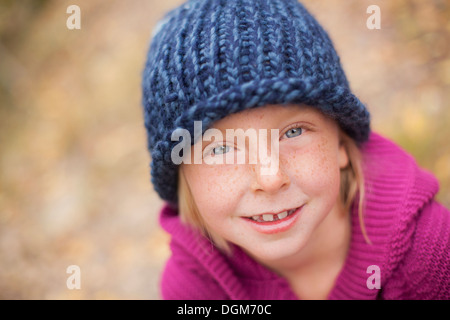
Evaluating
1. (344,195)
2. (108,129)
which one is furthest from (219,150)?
(108,129)

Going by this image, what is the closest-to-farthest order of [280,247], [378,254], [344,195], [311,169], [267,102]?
[267,102] → [311,169] → [280,247] → [378,254] → [344,195]

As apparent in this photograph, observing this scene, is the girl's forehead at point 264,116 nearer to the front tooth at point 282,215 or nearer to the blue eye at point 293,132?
the blue eye at point 293,132

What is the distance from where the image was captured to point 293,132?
1.36m

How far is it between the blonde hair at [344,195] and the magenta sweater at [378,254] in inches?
1.4

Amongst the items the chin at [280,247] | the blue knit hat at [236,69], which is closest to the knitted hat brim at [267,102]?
the blue knit hat at [236,69]

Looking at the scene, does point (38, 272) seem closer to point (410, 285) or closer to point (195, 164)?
point (195, 164)

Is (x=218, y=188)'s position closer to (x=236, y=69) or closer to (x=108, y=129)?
(x=236, y=69)

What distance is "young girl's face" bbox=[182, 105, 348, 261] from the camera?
127cm

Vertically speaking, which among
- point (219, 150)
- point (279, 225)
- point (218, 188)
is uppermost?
point (219, 150)

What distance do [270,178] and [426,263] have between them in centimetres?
70

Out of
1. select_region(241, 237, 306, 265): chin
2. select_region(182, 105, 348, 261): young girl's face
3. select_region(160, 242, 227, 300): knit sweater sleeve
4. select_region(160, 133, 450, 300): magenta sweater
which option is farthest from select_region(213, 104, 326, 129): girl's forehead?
select_region(160, 242, 227, 300): knit sweater sleeve

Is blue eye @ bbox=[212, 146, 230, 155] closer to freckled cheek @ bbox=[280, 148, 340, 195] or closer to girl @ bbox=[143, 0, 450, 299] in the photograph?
girl @ bbox=[143, 0, 450, 299]

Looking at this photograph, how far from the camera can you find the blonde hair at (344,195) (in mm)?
1655
